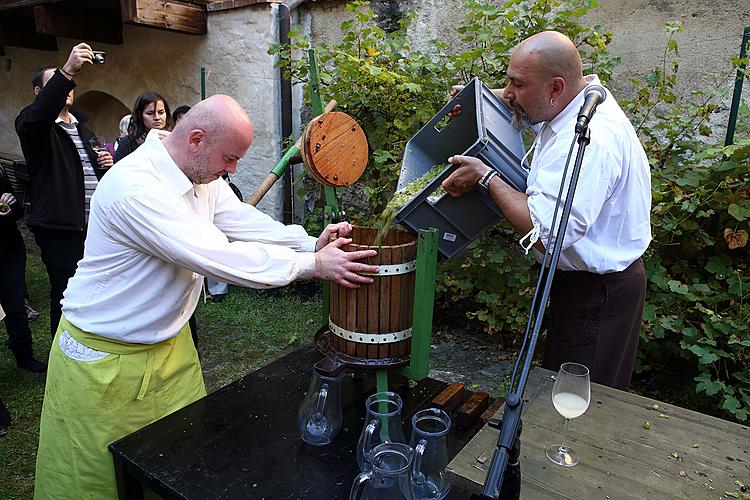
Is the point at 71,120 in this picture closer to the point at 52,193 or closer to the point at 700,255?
the point at 52,193

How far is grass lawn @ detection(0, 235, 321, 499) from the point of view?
3.19 metres

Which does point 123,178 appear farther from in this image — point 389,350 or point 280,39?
point 280,39

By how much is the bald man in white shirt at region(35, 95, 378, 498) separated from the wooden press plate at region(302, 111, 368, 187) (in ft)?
0.75

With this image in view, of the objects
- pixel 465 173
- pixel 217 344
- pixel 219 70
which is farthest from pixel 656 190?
pixel 219 70

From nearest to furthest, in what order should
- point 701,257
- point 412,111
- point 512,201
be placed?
point 512,201
point 701,257
point 412,111

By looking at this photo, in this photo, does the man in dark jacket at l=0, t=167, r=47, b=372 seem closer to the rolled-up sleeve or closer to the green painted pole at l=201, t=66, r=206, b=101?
the rolled-up sleeve

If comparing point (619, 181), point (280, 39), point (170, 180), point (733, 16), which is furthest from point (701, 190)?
point (280, 39)

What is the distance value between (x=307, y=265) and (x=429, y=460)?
81cm

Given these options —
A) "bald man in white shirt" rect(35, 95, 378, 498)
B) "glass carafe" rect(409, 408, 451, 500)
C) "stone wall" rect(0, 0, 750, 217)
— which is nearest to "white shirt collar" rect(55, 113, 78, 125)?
"bald man in white shirt" rect(35, 95, 378, 498)

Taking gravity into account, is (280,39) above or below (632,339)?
above

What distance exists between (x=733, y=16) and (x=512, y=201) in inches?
125

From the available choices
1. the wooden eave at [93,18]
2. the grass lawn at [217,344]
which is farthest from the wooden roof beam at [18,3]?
the grass lawn at [217,344]

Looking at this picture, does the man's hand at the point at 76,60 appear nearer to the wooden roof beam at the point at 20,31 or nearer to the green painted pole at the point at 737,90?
the green painted pole at the point at 737,90

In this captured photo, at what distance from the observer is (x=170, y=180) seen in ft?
6.63
